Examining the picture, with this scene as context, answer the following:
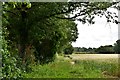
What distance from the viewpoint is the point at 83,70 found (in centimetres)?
1076

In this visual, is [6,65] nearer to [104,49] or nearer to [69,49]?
[104,49]

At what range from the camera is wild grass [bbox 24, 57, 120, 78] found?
9.27 meters

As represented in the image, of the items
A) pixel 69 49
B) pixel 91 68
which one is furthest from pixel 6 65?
pixel 69 49

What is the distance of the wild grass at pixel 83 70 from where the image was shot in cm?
927

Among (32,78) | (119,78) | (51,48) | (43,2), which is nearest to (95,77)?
(119,78)

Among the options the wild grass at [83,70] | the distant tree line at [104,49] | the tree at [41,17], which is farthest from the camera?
the distant tree line at [104,49]

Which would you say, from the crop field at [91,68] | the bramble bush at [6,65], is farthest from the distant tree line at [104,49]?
the bramble bush at [6,65]

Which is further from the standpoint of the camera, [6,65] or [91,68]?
[91,68]

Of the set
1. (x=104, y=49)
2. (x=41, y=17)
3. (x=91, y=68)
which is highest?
(x=41, y=17)

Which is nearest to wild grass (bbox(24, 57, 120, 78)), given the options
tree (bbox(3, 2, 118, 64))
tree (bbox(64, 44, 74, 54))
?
tree (bbox(3, 2, 118, 64))

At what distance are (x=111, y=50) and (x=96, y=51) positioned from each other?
640mm

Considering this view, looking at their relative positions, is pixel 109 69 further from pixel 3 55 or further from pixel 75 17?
pixel 3 55

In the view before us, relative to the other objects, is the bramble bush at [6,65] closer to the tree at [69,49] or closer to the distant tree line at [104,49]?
the distant tree line at [104,49]

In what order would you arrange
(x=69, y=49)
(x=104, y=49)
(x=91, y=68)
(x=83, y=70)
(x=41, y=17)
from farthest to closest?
(x=69, y=49) < (x=91, y=68) < (x=104, y=49) < (x=83, y=70) < (x=41, y=17)
